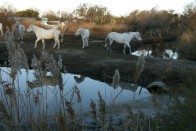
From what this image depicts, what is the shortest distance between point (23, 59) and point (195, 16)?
29.7 m

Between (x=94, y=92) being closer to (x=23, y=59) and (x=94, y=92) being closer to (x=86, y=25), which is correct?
(x=23, y=59)

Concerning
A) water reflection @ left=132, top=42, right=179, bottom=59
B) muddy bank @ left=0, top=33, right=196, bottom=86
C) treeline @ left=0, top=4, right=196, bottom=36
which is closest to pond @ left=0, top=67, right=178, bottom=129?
muddy bank @ left=0, top=33, right=196, bottom=86

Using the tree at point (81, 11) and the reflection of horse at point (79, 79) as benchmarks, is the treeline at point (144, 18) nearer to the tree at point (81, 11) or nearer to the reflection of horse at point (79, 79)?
the tree at point (81, 11)

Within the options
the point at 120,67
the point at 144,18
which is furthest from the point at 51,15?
the point at 120,67

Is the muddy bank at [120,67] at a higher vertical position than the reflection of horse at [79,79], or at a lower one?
higher

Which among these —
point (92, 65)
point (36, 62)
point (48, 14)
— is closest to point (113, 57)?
point (92, 65)

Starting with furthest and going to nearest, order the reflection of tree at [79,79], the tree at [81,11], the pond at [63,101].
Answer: the tree at [81,11] < the reflection of tree at [79,79] < the pond at [63,101]

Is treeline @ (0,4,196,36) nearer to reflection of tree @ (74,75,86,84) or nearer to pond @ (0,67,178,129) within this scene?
reflection of tree @ (74,75,86,84)

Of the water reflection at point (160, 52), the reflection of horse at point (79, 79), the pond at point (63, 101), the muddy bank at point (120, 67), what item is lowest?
the water reflection at point (160, 52)

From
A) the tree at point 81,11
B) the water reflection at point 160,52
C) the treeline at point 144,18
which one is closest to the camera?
the water reflection at point 160,52

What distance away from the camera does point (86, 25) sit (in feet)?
130

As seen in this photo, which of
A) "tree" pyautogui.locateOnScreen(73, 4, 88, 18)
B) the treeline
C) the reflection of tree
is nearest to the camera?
the reflection of tree

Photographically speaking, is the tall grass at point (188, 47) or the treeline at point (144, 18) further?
the treeline at point (144, 18)

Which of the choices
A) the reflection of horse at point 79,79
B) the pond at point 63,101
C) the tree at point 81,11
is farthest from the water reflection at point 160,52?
the tree at point 81,11
